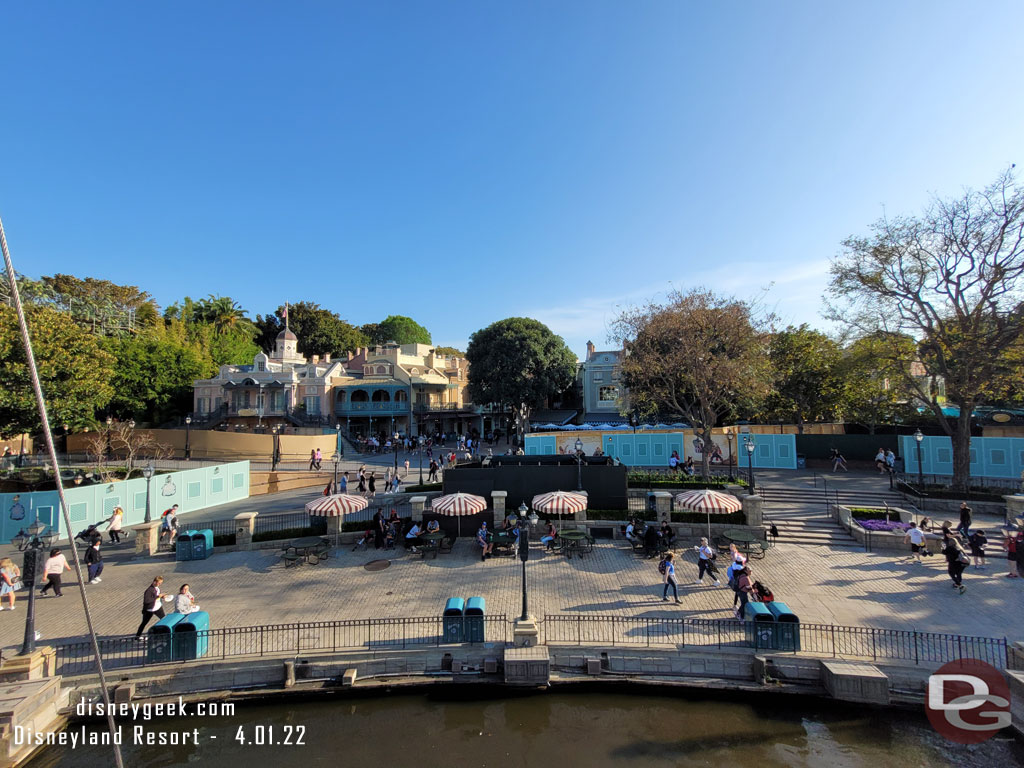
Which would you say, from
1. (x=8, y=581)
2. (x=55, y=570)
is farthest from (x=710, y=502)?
(x=8, y=581)

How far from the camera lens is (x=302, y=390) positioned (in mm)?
46844

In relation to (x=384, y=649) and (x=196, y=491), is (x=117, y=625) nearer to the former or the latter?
(x=384, y=649)

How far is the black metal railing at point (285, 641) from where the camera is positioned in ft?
33.2

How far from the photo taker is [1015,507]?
17.7 metres

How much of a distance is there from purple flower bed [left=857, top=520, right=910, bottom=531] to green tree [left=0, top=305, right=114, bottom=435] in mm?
38152

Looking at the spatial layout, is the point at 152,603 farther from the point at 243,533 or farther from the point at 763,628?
the point at 763,628

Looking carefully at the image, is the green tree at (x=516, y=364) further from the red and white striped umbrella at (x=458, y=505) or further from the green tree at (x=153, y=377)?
the red and white striped umbrella at (x=458, y=505)

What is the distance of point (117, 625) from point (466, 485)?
34.8 feet

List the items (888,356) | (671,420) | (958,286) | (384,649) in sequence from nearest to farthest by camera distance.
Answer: (384,649) → (958,286) → (888,356) → (671,420)

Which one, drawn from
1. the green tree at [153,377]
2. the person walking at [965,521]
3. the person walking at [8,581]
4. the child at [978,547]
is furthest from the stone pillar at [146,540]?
the green tree at [153,377]

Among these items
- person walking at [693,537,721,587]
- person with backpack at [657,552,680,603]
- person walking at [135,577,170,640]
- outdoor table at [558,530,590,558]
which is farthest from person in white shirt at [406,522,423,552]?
person walking at [693,537,721,587]

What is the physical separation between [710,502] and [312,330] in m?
64.1

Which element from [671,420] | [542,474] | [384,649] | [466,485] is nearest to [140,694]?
[384,649]

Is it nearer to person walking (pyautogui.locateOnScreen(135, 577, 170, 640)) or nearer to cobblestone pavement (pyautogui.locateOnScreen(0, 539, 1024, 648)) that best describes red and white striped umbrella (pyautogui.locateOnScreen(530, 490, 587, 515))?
cobblestone pavement (pyautogui.locateOnScreen(0, 539, 1024, 648))
